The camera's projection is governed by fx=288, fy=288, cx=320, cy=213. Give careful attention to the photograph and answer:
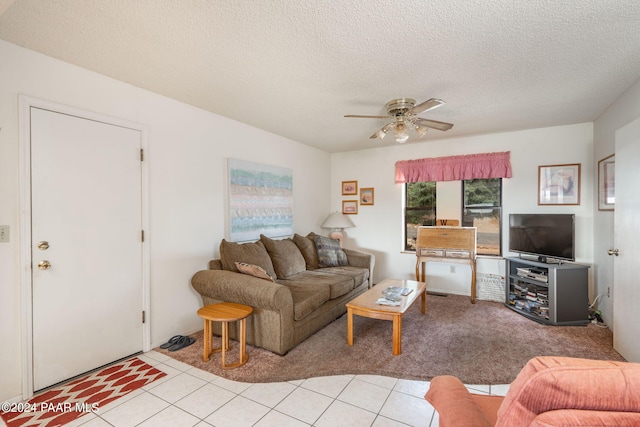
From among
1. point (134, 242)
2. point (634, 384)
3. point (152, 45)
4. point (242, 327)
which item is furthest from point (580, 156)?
point (134, 242)

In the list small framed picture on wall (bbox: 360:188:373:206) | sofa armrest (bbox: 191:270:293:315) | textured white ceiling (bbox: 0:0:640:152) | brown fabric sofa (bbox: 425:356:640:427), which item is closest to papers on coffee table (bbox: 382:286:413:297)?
sofa armrest (bbox: 191:270:293:315)

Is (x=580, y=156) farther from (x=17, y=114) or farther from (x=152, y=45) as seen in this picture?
(x=17, y=114)

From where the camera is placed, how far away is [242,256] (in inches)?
119

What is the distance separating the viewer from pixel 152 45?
6.20 feet

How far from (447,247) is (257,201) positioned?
8.98 ft

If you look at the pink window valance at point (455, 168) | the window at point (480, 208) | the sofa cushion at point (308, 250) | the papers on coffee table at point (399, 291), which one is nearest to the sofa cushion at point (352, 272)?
the sofa cushion at point (308, 250)

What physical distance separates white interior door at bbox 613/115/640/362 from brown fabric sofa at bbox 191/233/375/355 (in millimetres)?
2409

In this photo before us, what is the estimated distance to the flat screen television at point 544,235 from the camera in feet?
10.7

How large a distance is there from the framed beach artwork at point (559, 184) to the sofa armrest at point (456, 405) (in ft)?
11.7

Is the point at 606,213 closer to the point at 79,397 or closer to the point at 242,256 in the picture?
the point at 242,256

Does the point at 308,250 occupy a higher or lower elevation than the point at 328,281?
higher

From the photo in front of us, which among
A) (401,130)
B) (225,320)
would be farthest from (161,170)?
(401,130)

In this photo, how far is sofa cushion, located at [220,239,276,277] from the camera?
2.96 m

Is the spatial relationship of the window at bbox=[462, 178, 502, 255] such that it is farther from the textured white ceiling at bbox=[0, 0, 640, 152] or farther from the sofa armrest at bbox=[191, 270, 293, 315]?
the sofa armrest at bbox=[191, 270, 293, 315]
